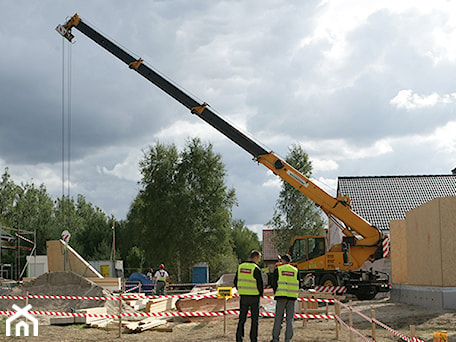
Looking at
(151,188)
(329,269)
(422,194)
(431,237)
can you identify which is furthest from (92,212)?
(431,237)

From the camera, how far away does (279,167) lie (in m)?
24.0

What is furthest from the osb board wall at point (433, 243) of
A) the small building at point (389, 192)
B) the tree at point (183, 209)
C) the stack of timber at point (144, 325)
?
the tree at point (183, 209)

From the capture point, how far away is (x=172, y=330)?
14.8 metres

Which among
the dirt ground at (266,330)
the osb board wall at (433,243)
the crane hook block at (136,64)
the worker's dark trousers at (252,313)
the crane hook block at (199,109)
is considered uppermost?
the crane hook block at (136,64)

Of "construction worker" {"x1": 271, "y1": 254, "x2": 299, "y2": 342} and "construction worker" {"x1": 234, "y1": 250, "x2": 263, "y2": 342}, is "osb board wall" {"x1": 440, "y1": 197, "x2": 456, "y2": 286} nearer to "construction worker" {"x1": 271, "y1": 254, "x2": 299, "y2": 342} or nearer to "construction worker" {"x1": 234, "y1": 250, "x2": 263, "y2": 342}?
"construction worker" {"x1": 271, "y1": 254, "x2": 299, "y2": 342}

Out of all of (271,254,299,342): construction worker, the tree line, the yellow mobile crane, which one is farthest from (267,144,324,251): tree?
(271,254,299,342): construction worker

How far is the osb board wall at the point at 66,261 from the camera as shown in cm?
2544

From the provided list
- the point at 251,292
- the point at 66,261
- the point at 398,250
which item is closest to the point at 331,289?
the point at 398,250

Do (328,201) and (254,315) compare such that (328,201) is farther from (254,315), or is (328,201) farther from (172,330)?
(254,315)

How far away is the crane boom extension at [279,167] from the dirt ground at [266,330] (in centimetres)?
652

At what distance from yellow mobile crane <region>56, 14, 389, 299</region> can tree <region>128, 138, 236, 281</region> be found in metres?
19.6

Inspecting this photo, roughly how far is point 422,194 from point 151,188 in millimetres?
19685

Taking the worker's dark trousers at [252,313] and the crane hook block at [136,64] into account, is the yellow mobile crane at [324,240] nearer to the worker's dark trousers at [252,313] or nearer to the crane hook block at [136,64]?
the crane hook block at [136,64]

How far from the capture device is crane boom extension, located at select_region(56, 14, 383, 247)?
931 inches
